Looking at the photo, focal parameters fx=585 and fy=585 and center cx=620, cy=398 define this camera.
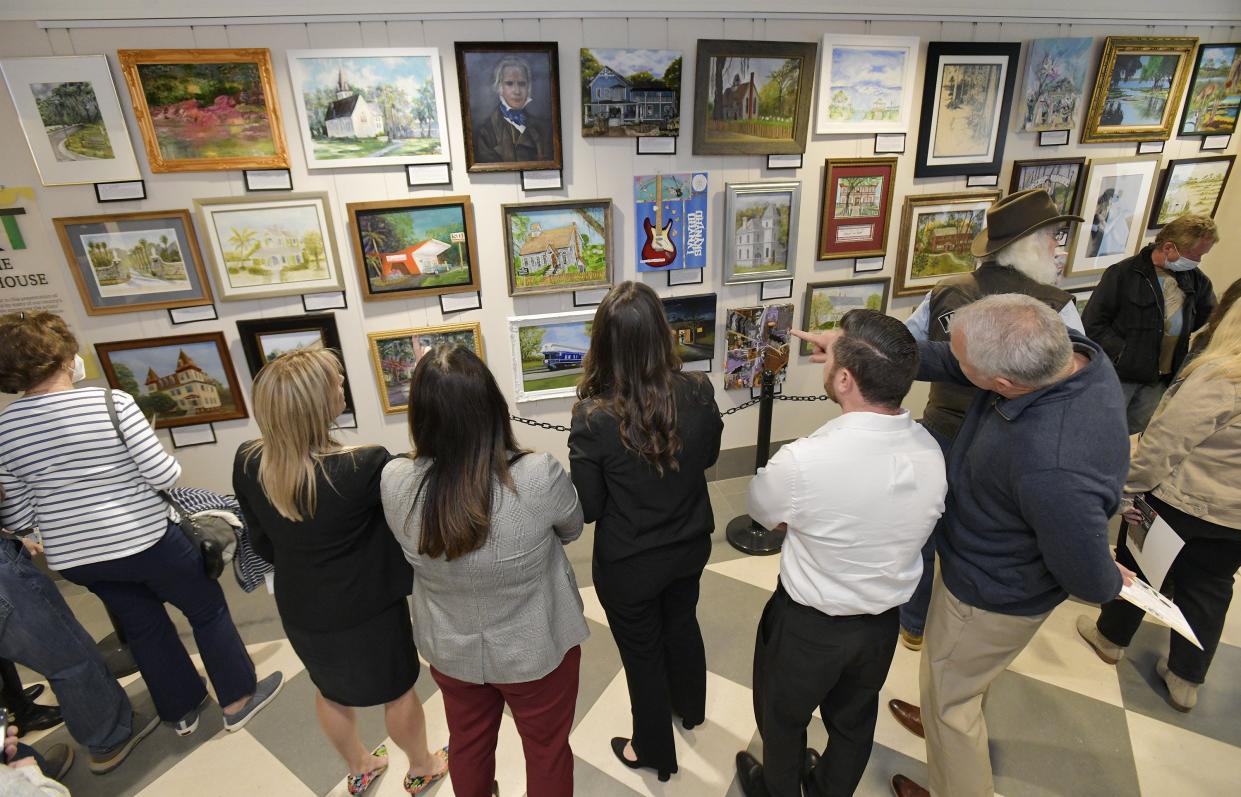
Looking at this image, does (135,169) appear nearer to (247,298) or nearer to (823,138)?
(247,298)

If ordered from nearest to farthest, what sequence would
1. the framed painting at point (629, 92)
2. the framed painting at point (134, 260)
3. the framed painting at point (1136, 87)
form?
the framed painting at point (134, 260), the framed painting at point (629, 92), the framed painting at point (1136, 87)

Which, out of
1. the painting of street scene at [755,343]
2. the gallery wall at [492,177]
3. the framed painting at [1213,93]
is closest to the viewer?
the gallery wall at [492,177]

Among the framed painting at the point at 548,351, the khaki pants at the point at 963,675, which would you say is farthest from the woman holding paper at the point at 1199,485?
the framed painting at the point at 548,351

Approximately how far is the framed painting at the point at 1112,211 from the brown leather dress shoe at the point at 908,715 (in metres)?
3.56

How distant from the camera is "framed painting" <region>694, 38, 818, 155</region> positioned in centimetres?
328

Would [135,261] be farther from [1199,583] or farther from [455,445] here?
[1199,583]

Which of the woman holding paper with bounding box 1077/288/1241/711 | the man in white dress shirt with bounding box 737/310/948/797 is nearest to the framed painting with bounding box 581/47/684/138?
the man in white dress shirt with bounding box 737/310/948/797

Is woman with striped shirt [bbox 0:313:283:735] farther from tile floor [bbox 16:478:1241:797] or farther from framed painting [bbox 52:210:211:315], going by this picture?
framed painting [bbox 52:210:211:315]

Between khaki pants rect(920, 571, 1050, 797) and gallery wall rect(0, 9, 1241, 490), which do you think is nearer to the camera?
khaki pants rect(920, 571, 1050, 797)

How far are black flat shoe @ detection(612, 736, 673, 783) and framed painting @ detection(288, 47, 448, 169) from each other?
9.79 feet

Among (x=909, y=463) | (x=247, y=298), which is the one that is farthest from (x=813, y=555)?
(x=247, y=298)

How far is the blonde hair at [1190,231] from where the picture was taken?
3178 mm

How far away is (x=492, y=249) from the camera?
343cm

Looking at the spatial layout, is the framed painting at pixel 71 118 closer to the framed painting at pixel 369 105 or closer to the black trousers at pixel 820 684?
the framed painting at pixel 369 105
